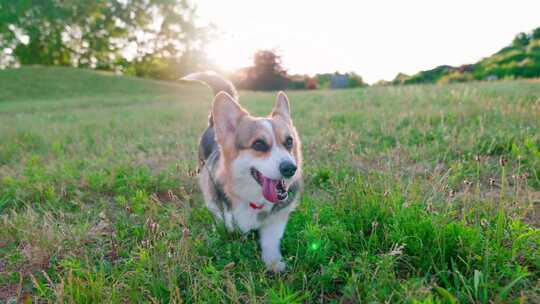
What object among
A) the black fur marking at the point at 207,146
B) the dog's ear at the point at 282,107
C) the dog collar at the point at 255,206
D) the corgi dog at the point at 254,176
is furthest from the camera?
the black fur marking at the point at 207,146

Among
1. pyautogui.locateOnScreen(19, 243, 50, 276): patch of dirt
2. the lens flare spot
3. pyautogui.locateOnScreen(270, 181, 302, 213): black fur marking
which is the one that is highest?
pyautogui.locateOnScreen(270, 181, 302, 213): black fur marking

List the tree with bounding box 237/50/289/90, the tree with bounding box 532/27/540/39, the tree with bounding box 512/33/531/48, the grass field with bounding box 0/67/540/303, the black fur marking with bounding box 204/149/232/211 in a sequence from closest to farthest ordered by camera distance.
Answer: the grass field with bounding box 0/67/540/303
the black fur marking with bounding box 204/149/232/211
the tree with bounding box 532/27/540/39
the tree with bounding box 512/33/531/48
the tree with bounding box 237/50/289/90

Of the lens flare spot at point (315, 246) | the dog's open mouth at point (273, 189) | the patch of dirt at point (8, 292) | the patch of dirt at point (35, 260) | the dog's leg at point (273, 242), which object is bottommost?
the patch of dirt at point (8, 292)

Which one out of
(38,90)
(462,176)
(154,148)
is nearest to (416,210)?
(462,176)

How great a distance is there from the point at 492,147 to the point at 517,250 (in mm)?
2206

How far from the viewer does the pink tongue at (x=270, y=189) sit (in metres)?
2.35

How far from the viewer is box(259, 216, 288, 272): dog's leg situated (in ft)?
6.71

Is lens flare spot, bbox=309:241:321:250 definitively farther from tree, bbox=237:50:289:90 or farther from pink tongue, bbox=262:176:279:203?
tree, bbox=237:50:289:90

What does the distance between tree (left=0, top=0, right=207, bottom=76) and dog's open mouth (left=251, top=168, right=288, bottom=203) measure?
35196mm

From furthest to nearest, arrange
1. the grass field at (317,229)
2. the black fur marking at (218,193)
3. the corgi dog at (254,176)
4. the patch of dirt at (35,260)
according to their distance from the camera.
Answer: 1. the black fur marking at (218,193)
2. the corgi dog at (254,176)
3. the patch of dirt at (35,260)
4. the grass field at (317,229)

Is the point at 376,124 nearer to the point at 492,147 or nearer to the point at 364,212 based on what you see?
the point at 492,147

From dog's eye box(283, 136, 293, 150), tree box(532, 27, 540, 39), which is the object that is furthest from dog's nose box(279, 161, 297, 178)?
tree box(532, 27, 540, 39)

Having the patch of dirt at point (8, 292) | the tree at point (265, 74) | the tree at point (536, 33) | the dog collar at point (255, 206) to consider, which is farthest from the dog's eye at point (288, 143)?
the tree at point (536, 33)

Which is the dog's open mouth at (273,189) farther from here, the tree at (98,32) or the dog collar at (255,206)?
the tree at (98,32)
